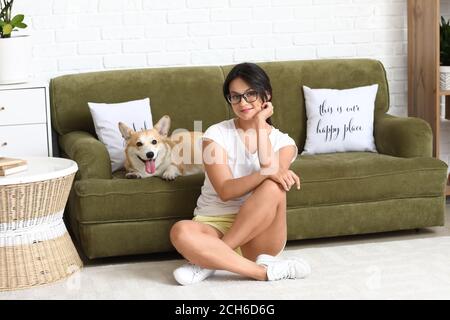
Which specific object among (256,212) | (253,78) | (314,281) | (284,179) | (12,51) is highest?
(12,51)

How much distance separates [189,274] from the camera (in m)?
3.12

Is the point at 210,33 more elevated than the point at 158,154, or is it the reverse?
the point at 210,33

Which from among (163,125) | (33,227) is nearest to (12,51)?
(163,125)

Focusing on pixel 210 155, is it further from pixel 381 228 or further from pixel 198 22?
pixel 198 22

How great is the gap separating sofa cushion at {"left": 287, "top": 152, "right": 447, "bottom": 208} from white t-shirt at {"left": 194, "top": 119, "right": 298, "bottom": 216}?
1.12 feet

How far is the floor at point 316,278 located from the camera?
2.99 m

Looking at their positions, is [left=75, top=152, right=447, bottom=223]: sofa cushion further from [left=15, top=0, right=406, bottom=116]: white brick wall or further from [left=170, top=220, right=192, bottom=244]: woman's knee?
[left=15, top=0, right=406, bottom=116]: white brick wall

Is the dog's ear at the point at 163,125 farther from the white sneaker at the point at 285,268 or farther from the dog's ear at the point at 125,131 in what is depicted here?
the white sneaker at the point at 285,268

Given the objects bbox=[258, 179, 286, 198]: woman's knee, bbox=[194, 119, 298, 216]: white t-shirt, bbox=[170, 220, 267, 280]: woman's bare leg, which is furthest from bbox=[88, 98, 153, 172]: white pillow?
bbox=[258, 179, 286, 198]: woman's knee

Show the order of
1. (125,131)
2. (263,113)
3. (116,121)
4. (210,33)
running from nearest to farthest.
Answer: (263,113) → (125,131) → (116,121) → (210,33)

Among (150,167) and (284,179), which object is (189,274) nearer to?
(284,179)

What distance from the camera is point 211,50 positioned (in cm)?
443

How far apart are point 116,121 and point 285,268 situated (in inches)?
48.1

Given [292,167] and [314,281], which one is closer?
[314,281]
